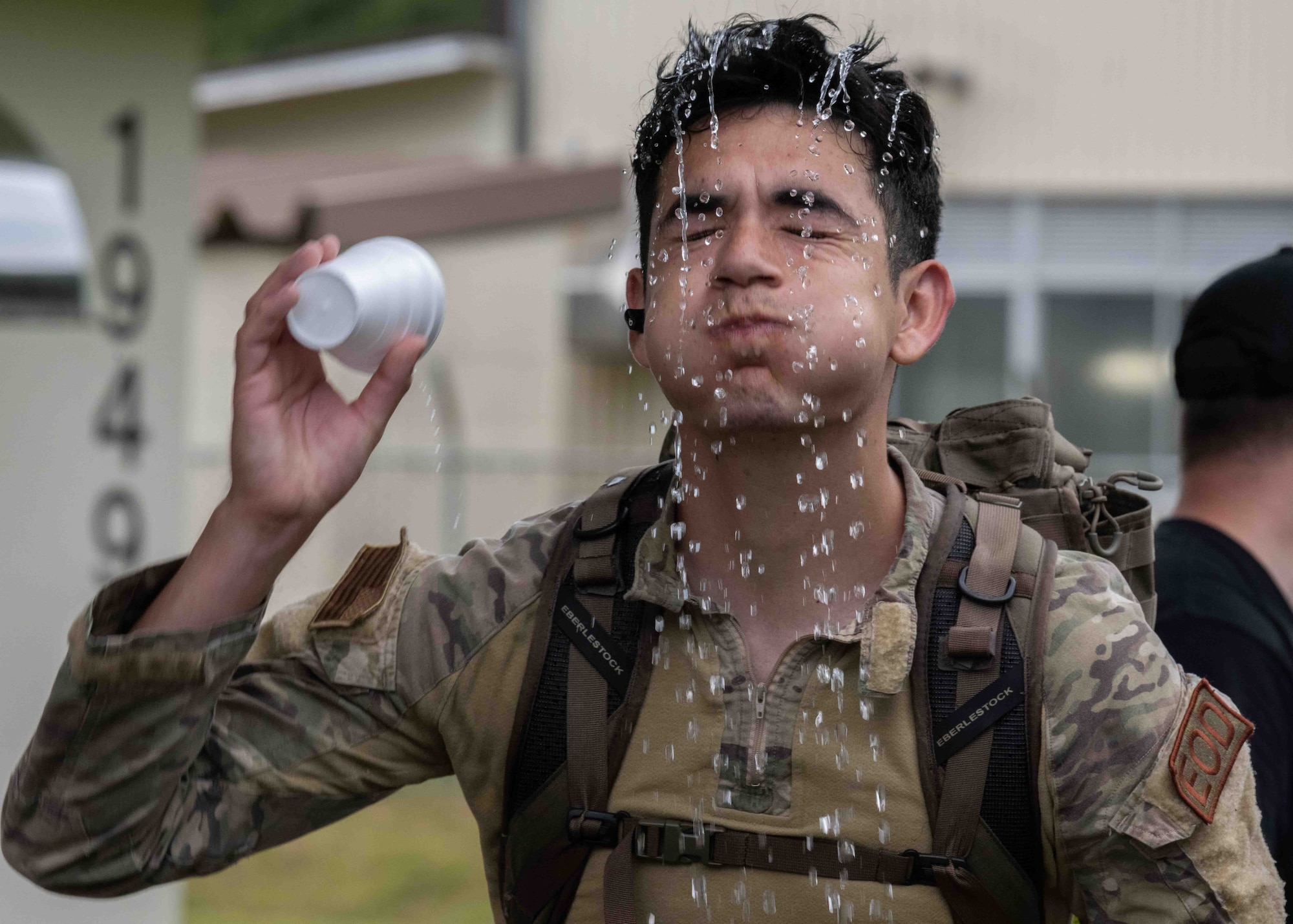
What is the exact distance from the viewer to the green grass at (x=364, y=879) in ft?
21.3

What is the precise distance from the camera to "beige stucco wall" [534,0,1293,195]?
10672 mm

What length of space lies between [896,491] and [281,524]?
0.92m

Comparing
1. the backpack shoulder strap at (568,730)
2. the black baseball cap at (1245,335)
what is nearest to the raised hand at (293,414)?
the backpack shoulder strap at (568,730)

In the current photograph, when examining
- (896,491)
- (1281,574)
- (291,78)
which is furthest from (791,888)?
(291,78)

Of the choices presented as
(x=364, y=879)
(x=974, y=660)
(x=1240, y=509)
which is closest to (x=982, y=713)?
(x=974, y=660)

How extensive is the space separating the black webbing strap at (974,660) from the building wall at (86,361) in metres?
3.64

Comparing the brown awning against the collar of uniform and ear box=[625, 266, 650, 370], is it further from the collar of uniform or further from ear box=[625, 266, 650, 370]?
the collar of uniform

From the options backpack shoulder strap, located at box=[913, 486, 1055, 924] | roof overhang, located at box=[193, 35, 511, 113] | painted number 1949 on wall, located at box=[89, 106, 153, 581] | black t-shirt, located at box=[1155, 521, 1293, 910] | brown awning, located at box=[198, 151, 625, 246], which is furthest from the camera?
roof overhang, located at box=[193, 35, 511, 113]

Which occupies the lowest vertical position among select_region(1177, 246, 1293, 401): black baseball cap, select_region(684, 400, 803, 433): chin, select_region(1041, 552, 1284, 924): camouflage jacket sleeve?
select_region(1041, 552, 1284, 924): camouflage jacket sleeve

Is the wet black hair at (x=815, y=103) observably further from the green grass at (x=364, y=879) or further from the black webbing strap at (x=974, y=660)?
the green grass at (x=364, y=879)

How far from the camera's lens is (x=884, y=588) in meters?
2.16

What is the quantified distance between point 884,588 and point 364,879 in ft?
17.8

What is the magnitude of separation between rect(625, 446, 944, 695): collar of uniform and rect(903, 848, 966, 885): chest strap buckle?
0.22 m

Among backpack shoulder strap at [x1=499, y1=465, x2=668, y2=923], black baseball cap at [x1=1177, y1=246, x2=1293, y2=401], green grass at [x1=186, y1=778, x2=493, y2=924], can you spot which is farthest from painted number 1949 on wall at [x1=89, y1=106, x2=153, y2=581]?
black baseball cap at [x1=1177, y1=246, x2=1293, y2=401]
